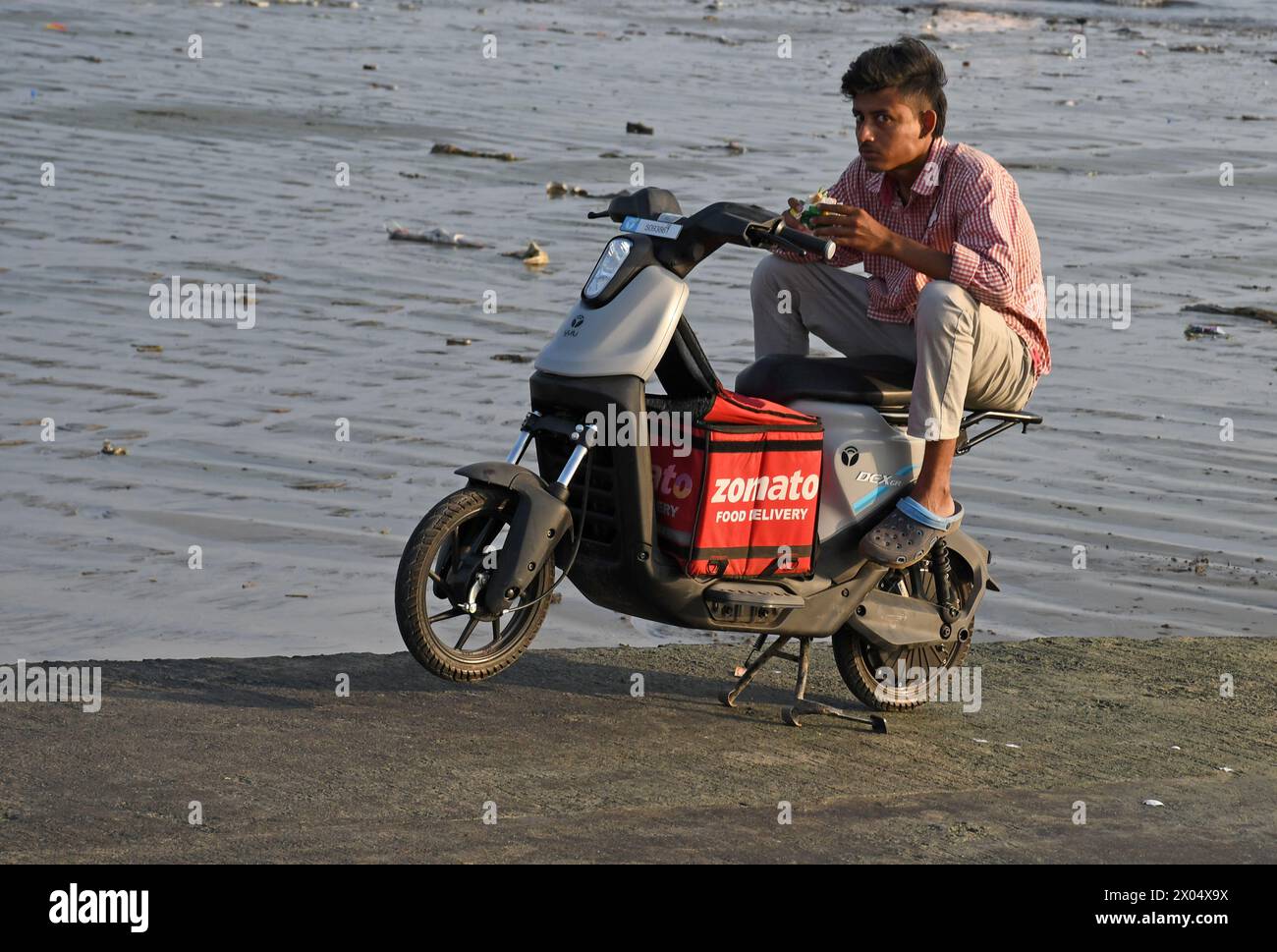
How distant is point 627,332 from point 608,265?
0.20m

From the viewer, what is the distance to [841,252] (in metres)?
5.05

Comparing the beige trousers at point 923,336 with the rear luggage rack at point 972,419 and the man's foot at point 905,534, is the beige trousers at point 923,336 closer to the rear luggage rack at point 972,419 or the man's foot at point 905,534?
the rear luggage rack at point 972,419

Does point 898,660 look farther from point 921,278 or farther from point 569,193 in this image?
point 569,193

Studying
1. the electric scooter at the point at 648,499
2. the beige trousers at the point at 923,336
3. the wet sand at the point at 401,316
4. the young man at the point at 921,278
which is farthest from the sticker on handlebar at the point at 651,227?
the wet sand at the point at 401,316

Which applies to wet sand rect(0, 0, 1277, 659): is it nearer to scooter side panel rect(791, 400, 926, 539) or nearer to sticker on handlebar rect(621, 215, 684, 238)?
scooter side panel rect(791, 400, 926, 539)

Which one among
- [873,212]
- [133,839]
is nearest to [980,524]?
[873,212]

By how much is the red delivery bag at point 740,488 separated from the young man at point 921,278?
0.79 feet

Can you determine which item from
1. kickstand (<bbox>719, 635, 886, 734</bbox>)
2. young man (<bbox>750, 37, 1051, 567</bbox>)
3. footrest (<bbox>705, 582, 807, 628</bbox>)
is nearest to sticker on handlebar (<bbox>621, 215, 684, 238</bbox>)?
young man (<bbox>750, 37, 1051, 567</bbox>)

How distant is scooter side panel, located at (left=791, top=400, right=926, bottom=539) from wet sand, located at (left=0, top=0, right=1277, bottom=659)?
4.39ft

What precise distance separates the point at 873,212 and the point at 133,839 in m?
2.54

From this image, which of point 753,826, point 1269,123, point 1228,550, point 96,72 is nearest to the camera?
point 753,826

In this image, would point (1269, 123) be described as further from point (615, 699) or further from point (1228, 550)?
point (615, 699)

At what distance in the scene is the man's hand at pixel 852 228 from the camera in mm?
4578

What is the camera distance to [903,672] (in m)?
5.16
